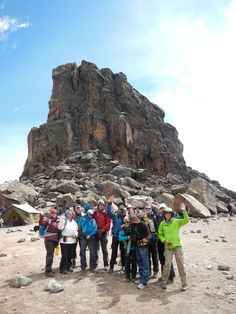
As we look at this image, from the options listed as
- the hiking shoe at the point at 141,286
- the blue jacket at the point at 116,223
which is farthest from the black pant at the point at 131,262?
the blue jacket at the point at 116,223

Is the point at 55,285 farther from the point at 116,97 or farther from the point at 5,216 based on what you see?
the point at 116,97

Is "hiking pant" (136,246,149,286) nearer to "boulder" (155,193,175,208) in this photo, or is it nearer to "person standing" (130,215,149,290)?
"person standing" (130,215,149,290)

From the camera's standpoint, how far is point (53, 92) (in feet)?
383

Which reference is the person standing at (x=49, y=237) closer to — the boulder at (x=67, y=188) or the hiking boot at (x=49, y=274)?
the hiking boot at (x=49, y=274)

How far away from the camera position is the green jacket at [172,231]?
10.7 meters

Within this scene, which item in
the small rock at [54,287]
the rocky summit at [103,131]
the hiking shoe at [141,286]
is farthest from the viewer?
the rocky summit at [103,131]

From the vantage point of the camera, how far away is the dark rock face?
103 meters

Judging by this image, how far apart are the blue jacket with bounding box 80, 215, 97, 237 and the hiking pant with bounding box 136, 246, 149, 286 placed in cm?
235

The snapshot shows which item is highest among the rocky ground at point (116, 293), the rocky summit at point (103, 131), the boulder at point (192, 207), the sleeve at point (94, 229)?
the rocky summit at point (103, 131)

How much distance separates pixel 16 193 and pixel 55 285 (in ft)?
103

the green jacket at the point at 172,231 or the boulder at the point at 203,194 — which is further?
the boulder at the point at 203,194

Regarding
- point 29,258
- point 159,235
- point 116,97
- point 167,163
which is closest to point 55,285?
point 159,235

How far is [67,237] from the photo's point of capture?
1246 cm

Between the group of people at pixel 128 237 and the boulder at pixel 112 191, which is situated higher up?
the boulder at pixel 112 191
